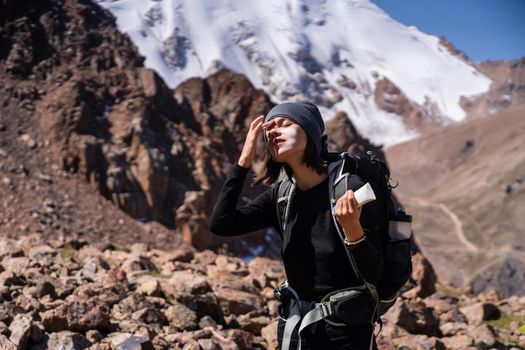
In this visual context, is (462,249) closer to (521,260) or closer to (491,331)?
(521,260)

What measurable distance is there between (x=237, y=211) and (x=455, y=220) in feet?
367

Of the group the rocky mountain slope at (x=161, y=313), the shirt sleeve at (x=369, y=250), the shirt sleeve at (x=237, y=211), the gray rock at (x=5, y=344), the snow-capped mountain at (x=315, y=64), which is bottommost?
the snow-capped mountain at (x=315, y=64)

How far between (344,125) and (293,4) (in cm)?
14672

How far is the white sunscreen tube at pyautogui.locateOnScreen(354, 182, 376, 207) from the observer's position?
8.97 ft

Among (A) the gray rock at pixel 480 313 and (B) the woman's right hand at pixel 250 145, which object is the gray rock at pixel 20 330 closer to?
(B) the woman's right hand at pixel 250 145

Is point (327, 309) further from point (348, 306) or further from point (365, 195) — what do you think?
point (365, 195)

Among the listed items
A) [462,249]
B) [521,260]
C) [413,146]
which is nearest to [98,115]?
[521,260]

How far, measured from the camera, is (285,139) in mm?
3254

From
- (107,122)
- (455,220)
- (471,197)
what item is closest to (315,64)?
(471,197)

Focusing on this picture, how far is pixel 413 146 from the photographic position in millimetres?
162625

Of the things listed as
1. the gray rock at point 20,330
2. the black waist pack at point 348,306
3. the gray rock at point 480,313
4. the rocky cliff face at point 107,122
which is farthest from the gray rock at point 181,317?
the rocky cliff face at point 107,122

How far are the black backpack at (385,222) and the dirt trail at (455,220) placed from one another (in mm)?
94300

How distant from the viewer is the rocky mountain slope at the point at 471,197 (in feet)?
275

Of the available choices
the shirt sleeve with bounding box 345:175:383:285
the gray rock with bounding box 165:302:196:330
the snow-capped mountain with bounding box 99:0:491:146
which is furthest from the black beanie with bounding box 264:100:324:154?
the snow-capped mountain with bounding box 99:0:491:146
